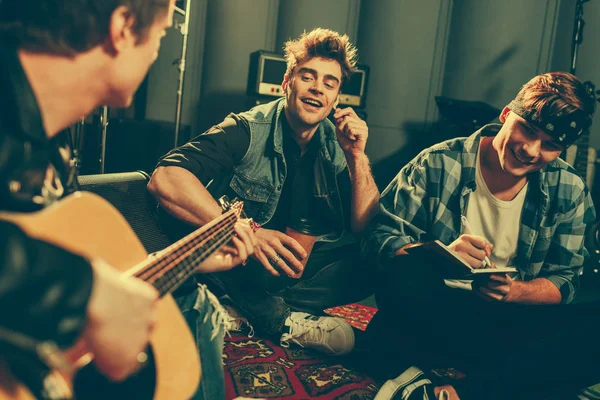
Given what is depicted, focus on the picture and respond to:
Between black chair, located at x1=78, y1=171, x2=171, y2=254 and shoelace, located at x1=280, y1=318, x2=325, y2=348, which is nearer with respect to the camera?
black chair, located at x1=78, y1=171, x2=171, y2=254

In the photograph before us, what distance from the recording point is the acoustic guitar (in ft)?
3.09

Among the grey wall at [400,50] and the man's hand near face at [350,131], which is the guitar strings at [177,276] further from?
the grey wall at [400,50]

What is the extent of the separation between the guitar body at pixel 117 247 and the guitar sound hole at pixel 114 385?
15 mm

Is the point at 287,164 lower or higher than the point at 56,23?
lower

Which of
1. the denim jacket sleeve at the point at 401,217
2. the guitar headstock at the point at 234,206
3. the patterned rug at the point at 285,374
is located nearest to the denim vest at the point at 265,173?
the denim jacket sleeve at the point at 401,217

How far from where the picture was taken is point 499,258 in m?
2.40

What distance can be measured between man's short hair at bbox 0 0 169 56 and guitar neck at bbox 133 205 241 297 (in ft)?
1.38

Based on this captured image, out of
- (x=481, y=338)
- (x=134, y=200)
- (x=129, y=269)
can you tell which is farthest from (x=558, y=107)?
(x=129, y=269)

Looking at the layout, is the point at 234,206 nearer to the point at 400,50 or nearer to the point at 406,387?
the point at 406,387

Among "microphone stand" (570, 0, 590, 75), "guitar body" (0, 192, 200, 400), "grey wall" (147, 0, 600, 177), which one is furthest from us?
"grey wall" (147, 0, 600, 177)

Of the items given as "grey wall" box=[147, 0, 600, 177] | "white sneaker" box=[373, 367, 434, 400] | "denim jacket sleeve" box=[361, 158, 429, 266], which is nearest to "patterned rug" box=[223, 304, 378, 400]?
"white sneaker" box=[373, 367, 434, 400]

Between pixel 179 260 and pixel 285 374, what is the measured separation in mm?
1262

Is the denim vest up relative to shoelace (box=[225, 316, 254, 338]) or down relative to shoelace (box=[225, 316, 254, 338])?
up

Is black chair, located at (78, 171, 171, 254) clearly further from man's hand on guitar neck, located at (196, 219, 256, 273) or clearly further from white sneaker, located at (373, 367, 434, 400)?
white sneaker, located at (373, 367, 434, 400)
